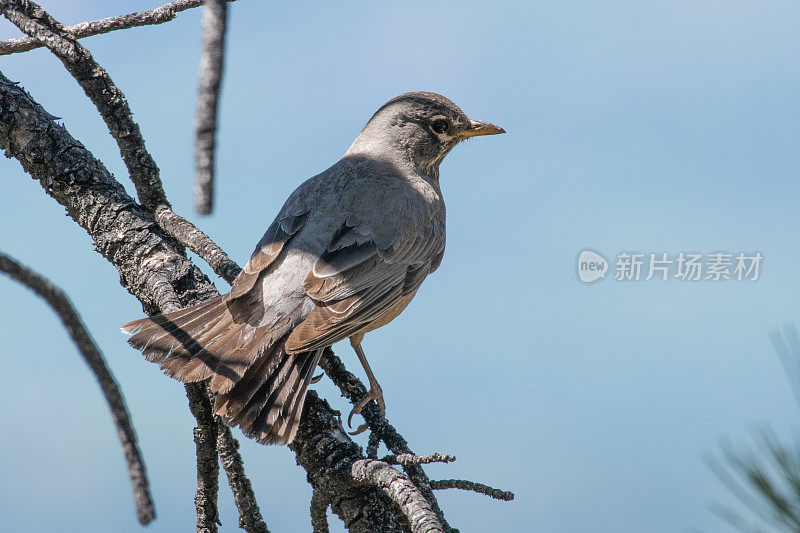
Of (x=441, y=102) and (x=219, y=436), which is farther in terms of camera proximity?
(x=441, y=102)

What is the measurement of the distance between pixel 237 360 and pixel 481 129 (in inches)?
103

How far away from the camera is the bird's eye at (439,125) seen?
5.03m

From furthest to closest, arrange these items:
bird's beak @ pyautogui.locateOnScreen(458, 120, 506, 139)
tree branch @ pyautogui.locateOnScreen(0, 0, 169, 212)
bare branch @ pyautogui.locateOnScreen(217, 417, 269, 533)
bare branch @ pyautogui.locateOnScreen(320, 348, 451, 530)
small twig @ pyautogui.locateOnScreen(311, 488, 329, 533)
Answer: bird's beak @ pyautogui.locateOnScreen(458, 120, 506, 139), tree branch @ pyautogui.locateOnScreen(0, 0, 169, 212), bare branch @ pyautogui.locateOnScreen(217, 417, 269, 533), small twig @ pyautogui.locateOnScreen(311, 488, 329, 533), bare branch @ pyautogui.locateOnScreen(320, 348, 451, 530)

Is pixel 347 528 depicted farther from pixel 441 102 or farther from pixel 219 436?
pixel 441 102

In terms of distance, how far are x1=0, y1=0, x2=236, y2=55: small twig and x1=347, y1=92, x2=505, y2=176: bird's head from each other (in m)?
1.70

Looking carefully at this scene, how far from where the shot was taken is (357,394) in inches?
134

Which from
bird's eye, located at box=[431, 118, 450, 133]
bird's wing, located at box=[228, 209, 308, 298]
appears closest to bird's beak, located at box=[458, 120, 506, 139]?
bird's eye, located at box=[431, 118, 450, 133]

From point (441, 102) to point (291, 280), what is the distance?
6.74 ft

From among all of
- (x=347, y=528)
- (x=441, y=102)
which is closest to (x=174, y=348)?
(x=347, y=528)

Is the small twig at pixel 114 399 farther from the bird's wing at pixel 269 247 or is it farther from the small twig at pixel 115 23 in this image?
the small twig at pixel 115 23

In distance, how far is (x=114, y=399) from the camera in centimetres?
152

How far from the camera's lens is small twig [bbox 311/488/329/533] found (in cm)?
284

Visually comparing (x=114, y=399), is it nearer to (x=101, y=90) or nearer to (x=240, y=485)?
(x=240, y=485)

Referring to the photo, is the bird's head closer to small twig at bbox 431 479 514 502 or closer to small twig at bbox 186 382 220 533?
small twig at bbox 186 382 220 533
